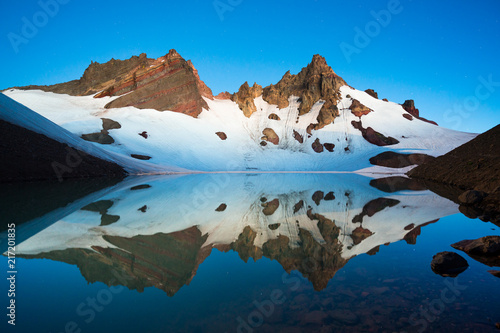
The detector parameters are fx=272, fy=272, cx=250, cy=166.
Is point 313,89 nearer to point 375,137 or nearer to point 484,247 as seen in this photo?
point 375,137

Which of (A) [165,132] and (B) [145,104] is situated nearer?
(A) [165,132]

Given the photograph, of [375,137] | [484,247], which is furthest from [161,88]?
[484,247]

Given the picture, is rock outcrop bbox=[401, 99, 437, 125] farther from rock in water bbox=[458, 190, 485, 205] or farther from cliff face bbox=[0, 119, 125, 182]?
cliff face bbox=[0, 119, 125, 182]

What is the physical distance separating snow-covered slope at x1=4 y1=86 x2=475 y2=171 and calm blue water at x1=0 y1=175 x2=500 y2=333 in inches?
1370

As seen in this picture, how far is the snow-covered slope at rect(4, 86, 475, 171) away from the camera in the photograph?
5272cm

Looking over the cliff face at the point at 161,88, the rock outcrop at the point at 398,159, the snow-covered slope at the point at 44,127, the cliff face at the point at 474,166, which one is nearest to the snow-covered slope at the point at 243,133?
the rock outcrop at the point at 398,159

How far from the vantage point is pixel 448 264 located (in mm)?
5371

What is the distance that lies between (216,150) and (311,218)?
5363 cm

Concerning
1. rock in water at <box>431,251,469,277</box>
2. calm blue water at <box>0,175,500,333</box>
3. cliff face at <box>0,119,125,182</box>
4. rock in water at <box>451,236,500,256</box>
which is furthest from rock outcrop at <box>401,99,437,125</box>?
→ rock in water at <box>431,251,469,277</box>

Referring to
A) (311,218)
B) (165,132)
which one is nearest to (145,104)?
(165,132)

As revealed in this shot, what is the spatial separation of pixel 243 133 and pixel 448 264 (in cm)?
7268

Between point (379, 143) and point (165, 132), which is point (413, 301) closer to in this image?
point (165, 132)

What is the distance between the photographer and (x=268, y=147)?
74.8 meters

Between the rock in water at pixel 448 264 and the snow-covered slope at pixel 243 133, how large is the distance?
127 ft
